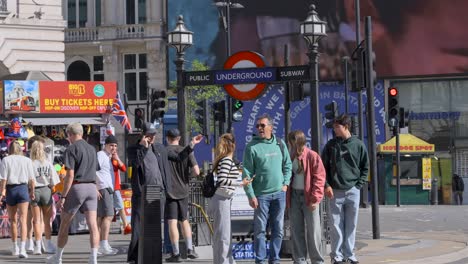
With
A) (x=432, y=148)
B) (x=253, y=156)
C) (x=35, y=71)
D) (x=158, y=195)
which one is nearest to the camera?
(x=158, y=195)

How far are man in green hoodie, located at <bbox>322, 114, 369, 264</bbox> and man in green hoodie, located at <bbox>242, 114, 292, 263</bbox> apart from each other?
643 mm

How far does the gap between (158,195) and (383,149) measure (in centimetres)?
3360

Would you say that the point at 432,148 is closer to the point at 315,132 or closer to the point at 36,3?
the point at 36,3

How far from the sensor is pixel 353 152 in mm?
13898

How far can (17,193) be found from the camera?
54.6ft

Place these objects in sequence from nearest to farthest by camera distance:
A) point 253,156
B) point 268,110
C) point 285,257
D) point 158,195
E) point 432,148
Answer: point 158,195 < point 253,156 < point 285,257 < point 432,148 < point 268,110

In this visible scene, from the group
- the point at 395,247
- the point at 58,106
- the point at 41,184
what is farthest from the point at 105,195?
the point at 58,106

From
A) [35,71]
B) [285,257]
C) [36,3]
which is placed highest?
[36,3]

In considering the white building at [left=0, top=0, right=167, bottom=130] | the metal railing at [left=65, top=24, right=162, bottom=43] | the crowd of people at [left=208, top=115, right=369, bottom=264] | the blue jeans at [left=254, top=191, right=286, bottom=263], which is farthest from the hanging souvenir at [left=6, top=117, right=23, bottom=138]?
the metal railing at [left=65, top=24, right=162, bottom=43]

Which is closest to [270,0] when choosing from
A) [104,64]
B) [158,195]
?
[104,64]

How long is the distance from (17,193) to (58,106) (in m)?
10.8

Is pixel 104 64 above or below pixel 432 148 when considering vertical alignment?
above

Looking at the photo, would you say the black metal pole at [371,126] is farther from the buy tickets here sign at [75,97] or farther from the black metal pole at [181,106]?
the buy tickets here sign at [75,97]

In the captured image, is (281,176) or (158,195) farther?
(281,176)
